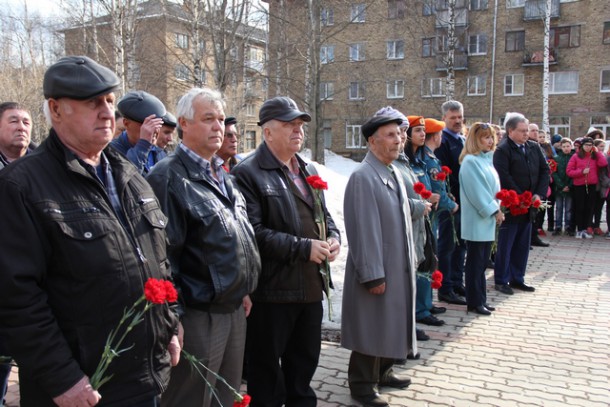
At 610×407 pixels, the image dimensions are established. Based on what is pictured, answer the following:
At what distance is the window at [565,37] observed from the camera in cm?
3262

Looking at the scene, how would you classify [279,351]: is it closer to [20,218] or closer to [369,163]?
[369,163]

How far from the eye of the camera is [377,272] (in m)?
3.74

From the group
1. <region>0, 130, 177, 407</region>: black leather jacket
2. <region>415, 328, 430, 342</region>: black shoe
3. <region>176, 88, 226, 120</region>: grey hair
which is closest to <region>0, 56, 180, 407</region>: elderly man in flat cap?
<region>0, 130, 177, 407</region>: black leather jacket

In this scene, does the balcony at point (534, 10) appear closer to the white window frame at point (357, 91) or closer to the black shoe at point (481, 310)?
the white window frame at point (357, 91)

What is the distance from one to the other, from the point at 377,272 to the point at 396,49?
36130 mm

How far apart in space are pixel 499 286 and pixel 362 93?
3296cm

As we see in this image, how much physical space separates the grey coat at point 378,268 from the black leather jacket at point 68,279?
193 cm

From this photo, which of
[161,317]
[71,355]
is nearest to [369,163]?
[161,317]

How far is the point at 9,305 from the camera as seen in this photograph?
182cm

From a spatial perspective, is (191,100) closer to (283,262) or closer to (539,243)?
(283,262)

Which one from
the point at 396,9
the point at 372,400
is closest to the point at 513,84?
the point at 396,9

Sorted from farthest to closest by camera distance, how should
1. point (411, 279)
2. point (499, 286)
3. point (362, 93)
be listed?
point (362, 93) < point (499, 286) < point (411, 279)

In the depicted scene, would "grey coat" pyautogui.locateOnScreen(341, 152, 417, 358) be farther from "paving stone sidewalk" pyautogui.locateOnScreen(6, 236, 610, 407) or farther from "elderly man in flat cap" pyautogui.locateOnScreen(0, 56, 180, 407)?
"elderly man in flat cap" pyautogui.locateOnScreen(0, 56, 180, 407)

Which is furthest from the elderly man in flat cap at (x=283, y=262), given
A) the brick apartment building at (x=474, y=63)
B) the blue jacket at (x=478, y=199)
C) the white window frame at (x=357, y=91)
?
the white window frame at (x=357, y=91)
